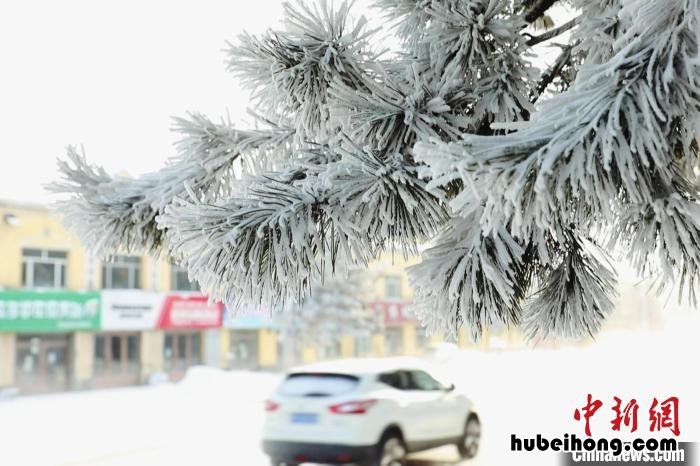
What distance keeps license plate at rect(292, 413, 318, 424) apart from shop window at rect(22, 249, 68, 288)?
764 cm

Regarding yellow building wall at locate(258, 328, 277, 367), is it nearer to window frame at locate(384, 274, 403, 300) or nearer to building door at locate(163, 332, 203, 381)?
building door at locate(163, 332, 203, 381)

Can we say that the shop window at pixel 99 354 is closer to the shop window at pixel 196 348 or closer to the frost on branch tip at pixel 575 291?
the shop window at pixel 196 348

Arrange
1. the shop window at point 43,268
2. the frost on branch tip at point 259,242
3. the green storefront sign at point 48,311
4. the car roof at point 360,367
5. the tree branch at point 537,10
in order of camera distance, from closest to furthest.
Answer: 1. the frost on branch tip at point 259,242
2. the tree branch at point 537,10
3. the car roof at point 360,367
4. the green storefront sign at point 48,311
5. the shop window at point 43,268

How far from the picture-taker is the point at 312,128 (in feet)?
4.00

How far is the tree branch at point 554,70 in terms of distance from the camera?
48.1 inches

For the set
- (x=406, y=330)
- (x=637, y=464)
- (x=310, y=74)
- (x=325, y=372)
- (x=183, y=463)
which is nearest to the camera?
(x=310, y=74)

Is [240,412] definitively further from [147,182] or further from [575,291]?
[575,291]

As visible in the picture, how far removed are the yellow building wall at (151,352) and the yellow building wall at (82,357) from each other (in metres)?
1.01

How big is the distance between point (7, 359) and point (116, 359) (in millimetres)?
2003

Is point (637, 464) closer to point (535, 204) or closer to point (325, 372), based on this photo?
point (325, 372)

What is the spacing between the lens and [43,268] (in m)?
11.8

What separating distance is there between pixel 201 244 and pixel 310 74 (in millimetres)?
347

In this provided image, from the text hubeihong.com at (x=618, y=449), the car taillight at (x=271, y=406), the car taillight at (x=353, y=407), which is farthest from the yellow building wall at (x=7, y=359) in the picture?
the text hubeihong.com at (x=618, y=449)

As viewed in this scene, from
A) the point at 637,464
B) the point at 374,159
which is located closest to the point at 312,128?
the point at 374,159
